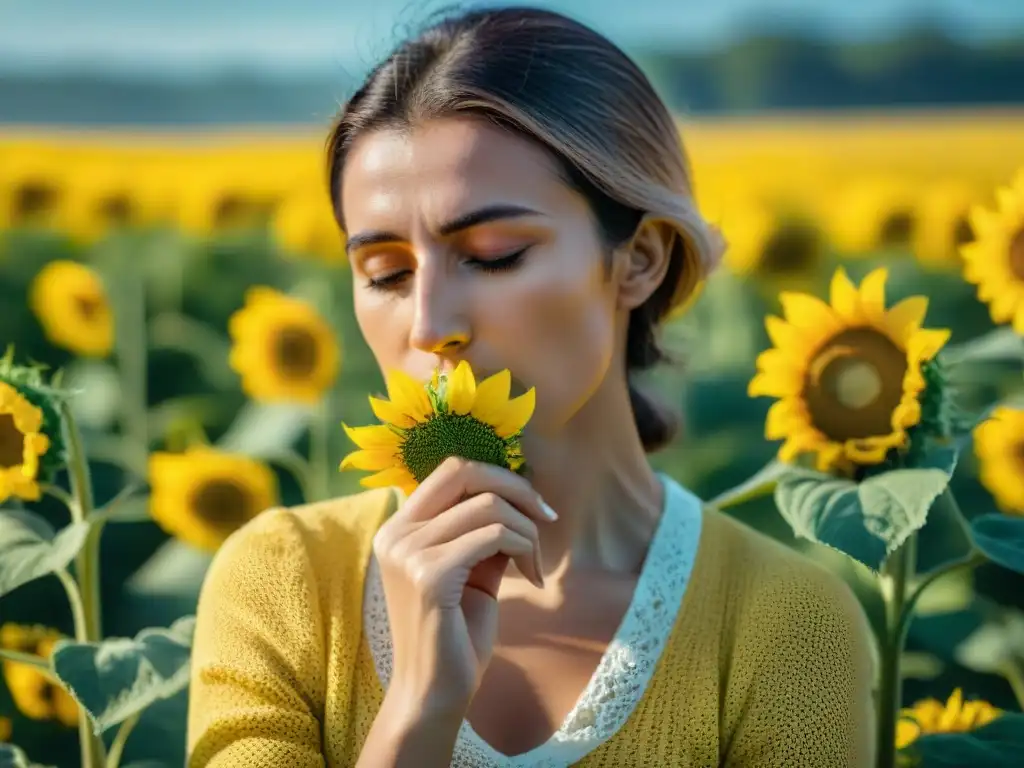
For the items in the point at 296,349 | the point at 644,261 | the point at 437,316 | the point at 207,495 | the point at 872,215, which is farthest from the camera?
the point at 872,215

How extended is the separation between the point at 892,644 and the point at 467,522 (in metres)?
0.64

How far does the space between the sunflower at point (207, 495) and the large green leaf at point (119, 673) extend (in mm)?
652

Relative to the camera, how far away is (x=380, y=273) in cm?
144

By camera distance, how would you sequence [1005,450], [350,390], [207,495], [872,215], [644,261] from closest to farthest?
[644,261] → [1005,450] → [207,495] → [350,390] → [872,215]

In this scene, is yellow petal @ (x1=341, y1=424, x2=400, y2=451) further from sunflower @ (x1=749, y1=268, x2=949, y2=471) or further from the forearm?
sunflower @ (x1=749, y1=268, x2=949, y2=471)

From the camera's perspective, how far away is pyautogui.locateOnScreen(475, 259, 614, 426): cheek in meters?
1.38

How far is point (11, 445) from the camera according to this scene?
1.64m

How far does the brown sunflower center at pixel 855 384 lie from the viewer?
1.59m

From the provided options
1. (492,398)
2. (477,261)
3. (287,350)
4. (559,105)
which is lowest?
(287,350)

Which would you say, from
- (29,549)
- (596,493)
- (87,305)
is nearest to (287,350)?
(87,305)

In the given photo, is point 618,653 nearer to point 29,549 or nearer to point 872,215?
point 29,549

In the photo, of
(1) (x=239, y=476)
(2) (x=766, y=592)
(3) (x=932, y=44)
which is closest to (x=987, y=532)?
(2) (x=766, y=592)

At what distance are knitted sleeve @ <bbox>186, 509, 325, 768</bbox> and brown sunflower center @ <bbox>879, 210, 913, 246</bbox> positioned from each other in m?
1.95

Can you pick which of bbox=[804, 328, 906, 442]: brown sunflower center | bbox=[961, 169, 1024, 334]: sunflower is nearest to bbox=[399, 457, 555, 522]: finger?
bbox=[804, 328, 906, 442]: brown sunflower center
